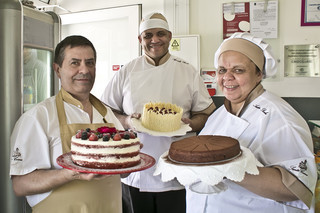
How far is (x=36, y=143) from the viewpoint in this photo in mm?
1393

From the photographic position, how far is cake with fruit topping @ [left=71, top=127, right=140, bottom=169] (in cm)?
130

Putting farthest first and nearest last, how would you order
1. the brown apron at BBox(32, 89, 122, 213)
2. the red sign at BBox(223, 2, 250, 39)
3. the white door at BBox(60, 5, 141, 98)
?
the white door at BBox(60, 5, 141, 98) < the red sign at BBox(223, 2, 250, 39) < the brown apron at BBox(32, 89, 122, 213)

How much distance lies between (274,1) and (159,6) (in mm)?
1191

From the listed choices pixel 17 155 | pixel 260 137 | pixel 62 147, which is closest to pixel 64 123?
pixel 62 147

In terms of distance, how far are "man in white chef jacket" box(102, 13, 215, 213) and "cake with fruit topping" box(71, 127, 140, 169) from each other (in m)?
0.89

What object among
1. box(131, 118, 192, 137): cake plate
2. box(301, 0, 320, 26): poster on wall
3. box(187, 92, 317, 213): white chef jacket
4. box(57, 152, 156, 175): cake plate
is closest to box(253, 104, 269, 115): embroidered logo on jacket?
box(187, 92, 317, 213): white chef jacket

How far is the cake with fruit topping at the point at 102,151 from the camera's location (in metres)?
1.30

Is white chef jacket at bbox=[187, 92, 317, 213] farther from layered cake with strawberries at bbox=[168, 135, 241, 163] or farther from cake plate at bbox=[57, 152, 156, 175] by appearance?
cake plate at bbox=[57, 152, 156, 175]

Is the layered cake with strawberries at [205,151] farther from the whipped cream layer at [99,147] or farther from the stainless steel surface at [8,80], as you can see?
the stainless steel surface at [8,80]

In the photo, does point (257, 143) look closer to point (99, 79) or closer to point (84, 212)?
point (84, 212)

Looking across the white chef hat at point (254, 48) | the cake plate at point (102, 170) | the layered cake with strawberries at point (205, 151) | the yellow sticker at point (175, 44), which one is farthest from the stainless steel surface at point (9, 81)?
the yellow sticker at point (175, 44)

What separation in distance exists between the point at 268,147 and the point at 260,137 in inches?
2.2

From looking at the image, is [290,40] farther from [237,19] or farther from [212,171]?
[212,171]

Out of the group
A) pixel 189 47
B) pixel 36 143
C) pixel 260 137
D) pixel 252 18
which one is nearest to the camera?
pixel 260 137
